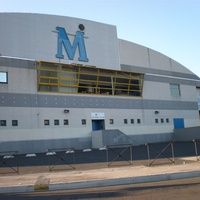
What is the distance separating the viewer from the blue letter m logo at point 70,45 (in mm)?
32406

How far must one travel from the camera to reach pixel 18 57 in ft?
96.4

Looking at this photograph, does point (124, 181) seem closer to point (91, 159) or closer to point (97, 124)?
point (91, 159)

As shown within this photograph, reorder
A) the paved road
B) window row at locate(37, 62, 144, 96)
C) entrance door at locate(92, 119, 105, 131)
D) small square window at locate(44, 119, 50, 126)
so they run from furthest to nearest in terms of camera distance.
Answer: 1. entrance door at locate(92, 119, 105, 131)
2. window row at locate(37, 62, 144, 96)
3. small square window at locate(44, 119, 50, 126)
4. the paved road

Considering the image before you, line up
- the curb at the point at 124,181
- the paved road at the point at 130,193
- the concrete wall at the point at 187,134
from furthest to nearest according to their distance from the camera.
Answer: the concrete wall at the point at 187,134, the curb at the point at 124,181, the paved road at the point at 130,193

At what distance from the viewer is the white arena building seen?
2859 centimetres

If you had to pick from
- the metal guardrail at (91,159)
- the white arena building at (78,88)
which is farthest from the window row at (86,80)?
the metal guardrail at (91,159)

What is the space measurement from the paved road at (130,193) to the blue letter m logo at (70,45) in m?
25.1

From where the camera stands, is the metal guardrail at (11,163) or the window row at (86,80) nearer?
the metal guardrail at (11,163)

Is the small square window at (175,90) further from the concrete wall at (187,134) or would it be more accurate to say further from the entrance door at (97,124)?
the entrance door at (97,124)

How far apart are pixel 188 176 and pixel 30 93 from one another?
22086mm

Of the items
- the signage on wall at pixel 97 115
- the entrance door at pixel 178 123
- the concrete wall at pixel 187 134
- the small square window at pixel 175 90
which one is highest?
the small square window at pixel 175 90

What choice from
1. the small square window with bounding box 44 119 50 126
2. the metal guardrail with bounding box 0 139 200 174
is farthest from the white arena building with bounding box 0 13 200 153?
the metal guardrail with bounding box 0 139 200 174

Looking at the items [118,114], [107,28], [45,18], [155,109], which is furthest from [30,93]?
[155,109]

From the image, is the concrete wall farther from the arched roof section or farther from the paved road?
the paved road
